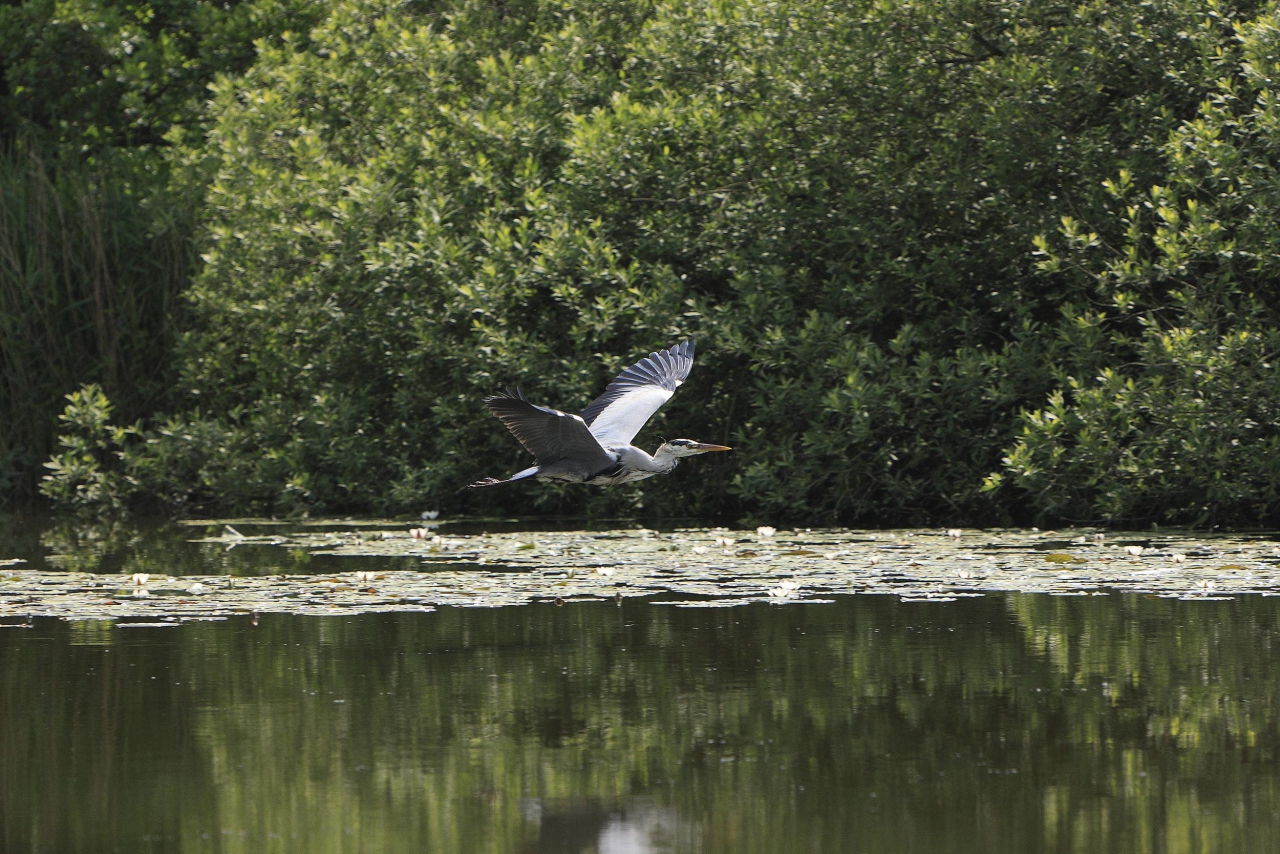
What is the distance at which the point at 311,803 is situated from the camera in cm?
381

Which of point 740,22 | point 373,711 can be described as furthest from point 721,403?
point 373,711

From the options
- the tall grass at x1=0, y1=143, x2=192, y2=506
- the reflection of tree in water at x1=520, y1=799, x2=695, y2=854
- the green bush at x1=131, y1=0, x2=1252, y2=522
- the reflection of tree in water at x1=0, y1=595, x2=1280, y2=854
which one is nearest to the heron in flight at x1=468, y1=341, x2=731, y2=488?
the green bush at x1=131, y1=0, x2=1252, y2=522

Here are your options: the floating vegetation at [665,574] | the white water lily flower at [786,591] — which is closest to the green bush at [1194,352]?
the floating vegetation at [665,574]

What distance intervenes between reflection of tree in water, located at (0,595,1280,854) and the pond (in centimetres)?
1

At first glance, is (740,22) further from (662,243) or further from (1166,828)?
(1166,828)

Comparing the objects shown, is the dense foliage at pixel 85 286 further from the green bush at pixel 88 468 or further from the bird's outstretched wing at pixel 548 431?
the bird's outstretched wing at pixel 548 431

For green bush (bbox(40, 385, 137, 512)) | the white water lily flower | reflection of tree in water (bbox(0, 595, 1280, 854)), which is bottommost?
reflection of tree in water (bbox(0, 595, 1280, 854))

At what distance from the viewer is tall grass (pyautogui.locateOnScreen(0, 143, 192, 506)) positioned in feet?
46.8

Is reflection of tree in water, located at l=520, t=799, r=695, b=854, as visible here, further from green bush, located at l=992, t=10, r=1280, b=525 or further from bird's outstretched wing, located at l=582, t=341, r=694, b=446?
green bush, located at l=992, t=10, r=1280, b=525

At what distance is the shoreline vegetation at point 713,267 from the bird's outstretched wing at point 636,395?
4.17ft

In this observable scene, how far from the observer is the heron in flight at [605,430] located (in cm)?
853

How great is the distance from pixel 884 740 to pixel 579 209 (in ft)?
28.1


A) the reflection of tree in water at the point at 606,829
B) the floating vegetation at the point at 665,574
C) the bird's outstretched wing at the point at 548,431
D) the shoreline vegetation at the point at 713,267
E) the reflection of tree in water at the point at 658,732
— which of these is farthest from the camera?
the shoreline vegetation at the point at 713,267

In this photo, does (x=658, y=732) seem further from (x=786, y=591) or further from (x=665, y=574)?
(x=665, y=574)
